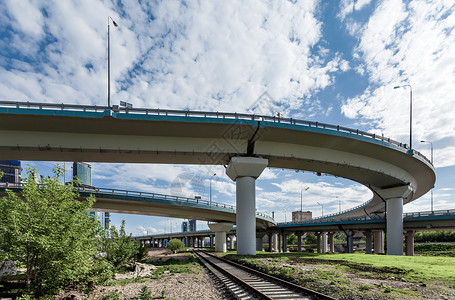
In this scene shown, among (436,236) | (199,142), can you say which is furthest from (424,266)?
(436,236)

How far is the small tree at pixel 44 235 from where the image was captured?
957 cm

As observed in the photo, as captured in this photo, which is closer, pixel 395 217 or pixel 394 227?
pixel 394 227

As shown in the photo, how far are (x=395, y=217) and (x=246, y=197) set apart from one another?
2498 cm

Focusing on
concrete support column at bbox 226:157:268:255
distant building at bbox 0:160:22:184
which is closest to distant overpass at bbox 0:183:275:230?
concrete support column at bbox 226:157:268:255

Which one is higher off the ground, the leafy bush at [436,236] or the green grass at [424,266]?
the green grass at [424,266]

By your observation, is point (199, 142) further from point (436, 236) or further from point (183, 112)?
point (436, 236)

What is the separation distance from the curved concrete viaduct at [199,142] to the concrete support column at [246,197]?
0.36 ft

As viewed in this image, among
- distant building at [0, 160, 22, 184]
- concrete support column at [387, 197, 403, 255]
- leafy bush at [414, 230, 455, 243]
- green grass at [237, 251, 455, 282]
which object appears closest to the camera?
green grass at [237, 251, 455, 282]

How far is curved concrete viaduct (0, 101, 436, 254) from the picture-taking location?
25.5 m

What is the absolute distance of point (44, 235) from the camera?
31.4 feet

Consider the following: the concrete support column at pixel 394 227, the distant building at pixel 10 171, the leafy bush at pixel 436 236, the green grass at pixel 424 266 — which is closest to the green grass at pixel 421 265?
the green grass at pixel 424 266

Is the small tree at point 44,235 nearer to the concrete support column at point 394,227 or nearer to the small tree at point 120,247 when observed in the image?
the small tree at point 120,247

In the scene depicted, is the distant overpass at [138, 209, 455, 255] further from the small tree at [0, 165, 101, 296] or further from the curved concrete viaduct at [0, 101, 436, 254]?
the small tree at [0, 165, 101, 296]

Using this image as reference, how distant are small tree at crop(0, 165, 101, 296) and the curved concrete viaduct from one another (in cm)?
1555
